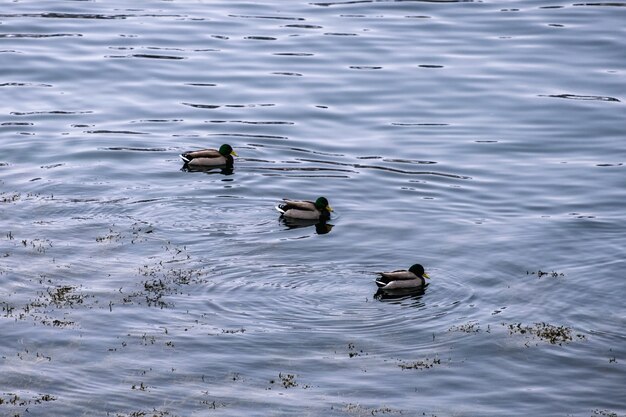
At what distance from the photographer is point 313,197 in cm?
3412

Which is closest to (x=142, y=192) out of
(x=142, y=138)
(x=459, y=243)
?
(x=142, y=138)

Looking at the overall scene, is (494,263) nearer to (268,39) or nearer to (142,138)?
(142,138)

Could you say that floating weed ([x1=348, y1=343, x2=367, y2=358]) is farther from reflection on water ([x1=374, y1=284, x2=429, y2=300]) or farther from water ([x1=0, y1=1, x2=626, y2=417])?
reflection on water ([x1=374, y1=284, x2=429, y2=300])

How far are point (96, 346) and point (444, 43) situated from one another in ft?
106

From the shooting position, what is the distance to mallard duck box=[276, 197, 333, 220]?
103 ft

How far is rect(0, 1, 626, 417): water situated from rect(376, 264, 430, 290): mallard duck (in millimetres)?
346

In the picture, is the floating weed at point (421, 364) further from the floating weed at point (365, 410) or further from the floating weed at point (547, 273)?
the floating weed at point (547, 273)

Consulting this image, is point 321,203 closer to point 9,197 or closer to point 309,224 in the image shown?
point 309,224

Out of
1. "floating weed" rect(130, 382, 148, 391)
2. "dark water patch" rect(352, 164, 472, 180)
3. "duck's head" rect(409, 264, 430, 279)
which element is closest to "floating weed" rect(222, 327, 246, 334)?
"floating weed" rect(130, 382, 148, 391)

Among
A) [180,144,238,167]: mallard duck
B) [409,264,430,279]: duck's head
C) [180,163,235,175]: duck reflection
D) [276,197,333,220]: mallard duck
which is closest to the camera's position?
[409,264,430,279]: duck's head

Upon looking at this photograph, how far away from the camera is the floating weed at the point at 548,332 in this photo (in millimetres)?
24312

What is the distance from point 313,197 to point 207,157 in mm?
3767

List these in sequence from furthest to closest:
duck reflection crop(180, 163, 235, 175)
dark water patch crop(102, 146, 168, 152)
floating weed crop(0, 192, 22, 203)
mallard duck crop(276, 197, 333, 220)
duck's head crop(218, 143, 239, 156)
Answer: dark water patch crop(102, 146, 168, 152) < duck's head crop(218, 143, 239, 156) < duck reflection crop(180, 163, 235, 175) < floating weed crop(0, 192, 22, 203) < mallard duck crop(276, 197, 333, 220)

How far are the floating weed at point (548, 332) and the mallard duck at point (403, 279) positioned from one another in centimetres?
253
